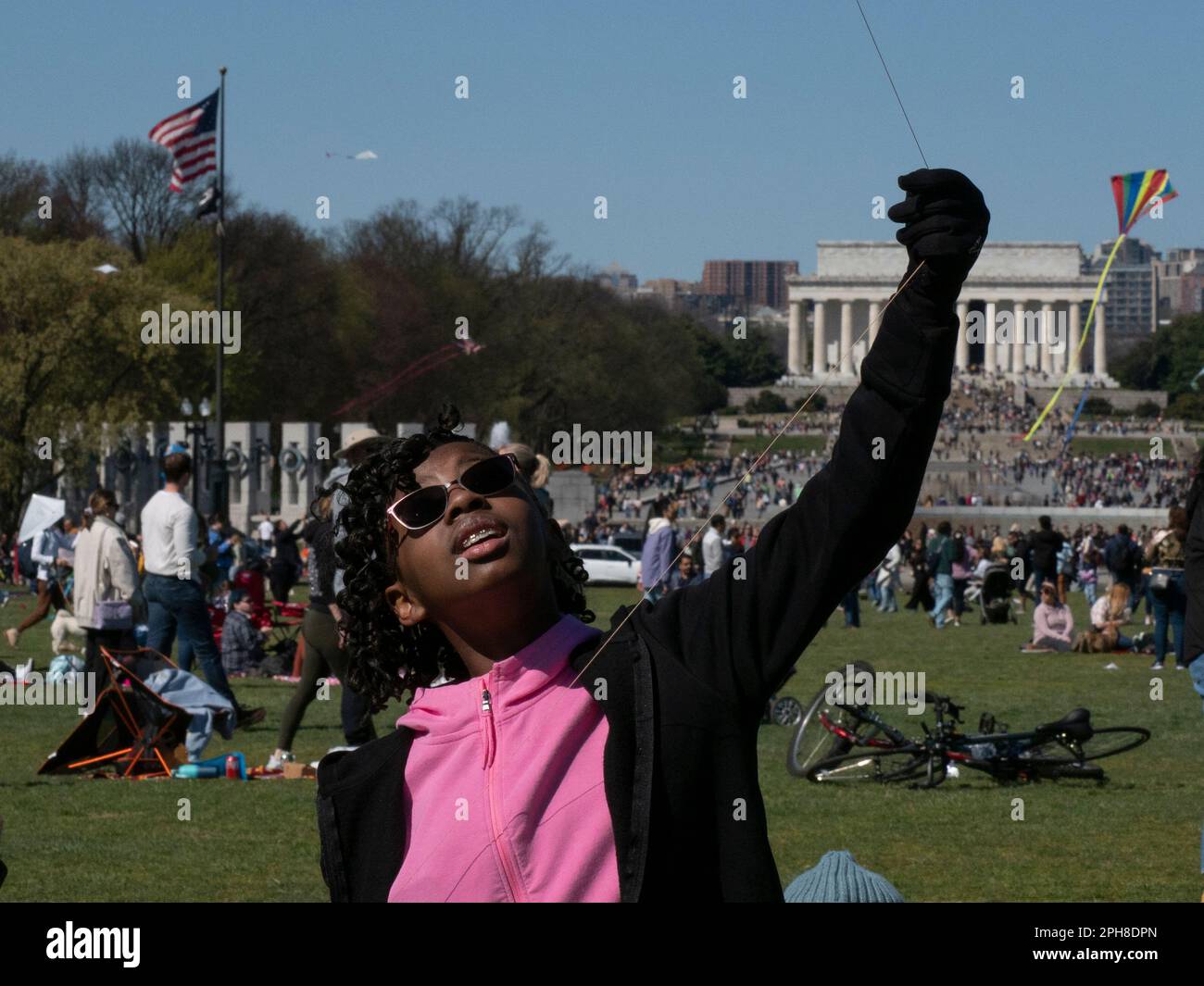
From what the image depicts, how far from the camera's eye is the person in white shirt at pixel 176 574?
35.9ft

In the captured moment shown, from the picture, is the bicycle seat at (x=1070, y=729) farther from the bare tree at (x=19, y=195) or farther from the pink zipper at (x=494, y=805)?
the bare tree at (x=19, y=195)

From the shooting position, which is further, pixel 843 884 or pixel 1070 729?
pixel 1070 729

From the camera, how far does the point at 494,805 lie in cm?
231

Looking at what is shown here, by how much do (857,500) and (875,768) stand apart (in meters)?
8.00

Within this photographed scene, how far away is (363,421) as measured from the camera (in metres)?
60.7

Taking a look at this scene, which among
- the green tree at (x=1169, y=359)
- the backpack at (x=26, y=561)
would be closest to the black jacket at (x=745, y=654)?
the backpack at (x=26, y=561)

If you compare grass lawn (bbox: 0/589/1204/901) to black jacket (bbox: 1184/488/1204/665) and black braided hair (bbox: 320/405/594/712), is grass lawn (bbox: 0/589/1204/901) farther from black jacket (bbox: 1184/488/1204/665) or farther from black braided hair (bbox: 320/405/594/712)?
black braided hair (bbox: 320/405/594/712)

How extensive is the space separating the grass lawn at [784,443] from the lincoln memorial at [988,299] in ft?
61.2

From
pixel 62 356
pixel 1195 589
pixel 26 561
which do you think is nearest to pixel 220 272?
pixel 26 561

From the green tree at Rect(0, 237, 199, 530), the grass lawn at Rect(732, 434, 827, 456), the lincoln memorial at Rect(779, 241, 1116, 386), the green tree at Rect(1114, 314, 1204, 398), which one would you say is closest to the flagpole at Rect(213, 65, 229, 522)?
the green tree at Rect(0, 237, 199, 530)

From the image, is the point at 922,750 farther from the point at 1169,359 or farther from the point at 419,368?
the point at 1169,359

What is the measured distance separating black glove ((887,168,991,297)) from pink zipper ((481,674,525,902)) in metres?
0.69

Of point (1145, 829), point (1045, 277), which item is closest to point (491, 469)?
point (1145, 829)

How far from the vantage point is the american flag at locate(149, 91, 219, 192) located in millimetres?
29984
